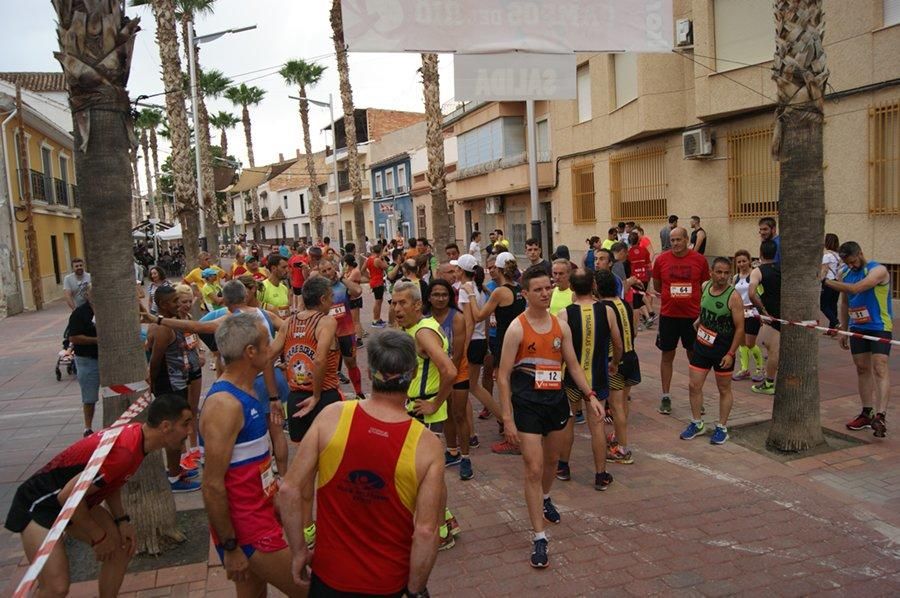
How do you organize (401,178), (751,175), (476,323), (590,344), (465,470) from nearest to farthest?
(590,344) → (465,470) → (476,323) → (751,175) → (401,178)

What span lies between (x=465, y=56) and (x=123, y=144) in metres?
3.80

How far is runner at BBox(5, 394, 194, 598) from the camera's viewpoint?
10.4 feet

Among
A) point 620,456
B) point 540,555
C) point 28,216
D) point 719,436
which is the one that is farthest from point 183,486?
point 28,216

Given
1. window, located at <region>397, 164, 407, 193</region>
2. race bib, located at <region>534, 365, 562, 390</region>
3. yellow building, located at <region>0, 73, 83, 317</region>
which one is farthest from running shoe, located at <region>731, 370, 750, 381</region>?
window, located at <region>397, 164, 407, 193</region>

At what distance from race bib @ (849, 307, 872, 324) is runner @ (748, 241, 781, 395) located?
1.17m

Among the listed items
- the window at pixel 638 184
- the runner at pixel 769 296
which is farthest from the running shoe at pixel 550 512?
the window at pixel 638 184

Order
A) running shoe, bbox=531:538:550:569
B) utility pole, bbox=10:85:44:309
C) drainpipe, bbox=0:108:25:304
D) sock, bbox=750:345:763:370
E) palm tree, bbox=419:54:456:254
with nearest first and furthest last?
running shoe, bbox=531:538:550:569 < sock, bbox=750:345:763:370 < palm tree, bbox=419:54:456:254 < drainpipe, bbox=0:108:25:304 < utility pole, bbox=10:85:44:309

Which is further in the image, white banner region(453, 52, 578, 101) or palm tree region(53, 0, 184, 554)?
white banner region(453, 52, 578, 101)

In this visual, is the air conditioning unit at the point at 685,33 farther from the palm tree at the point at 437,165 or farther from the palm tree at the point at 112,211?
the palm tree at the point at 112,211

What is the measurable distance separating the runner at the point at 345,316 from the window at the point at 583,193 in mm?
12927

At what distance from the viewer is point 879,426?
5988 mm

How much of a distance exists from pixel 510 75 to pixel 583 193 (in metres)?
14.2

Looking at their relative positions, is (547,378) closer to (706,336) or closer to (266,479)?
(266,479)

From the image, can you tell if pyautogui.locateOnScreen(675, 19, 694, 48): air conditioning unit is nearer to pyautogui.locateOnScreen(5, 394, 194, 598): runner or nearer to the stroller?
the stroller
